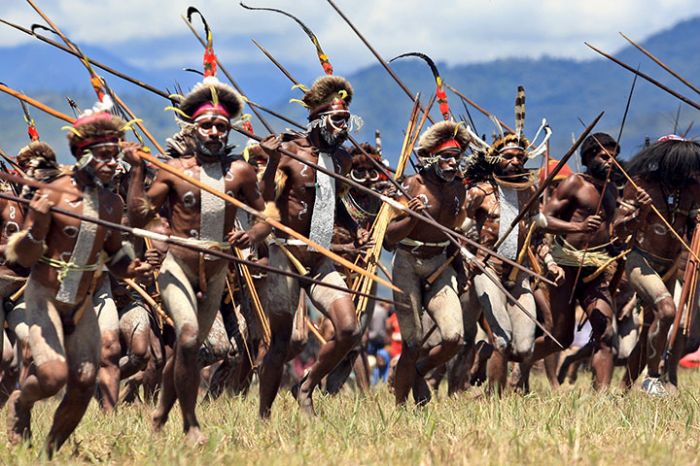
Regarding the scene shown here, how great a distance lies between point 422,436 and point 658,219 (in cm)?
394

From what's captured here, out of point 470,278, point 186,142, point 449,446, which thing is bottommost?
point 449,446

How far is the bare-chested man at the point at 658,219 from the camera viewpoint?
35.9 feet

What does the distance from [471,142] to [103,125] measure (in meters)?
4.24

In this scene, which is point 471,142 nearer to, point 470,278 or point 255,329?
point 470,278

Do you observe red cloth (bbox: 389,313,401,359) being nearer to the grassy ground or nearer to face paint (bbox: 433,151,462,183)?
face paint (bbox: 433,151,462,183)

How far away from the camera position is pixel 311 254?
931 centimetres

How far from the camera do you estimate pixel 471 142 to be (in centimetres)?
1122

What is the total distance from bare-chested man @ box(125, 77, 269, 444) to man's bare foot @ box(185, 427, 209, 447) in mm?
217

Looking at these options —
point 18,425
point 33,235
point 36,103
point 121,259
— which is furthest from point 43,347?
point 36,103

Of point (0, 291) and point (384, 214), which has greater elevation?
point (384, 214)

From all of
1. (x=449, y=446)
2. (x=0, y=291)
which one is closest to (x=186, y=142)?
(x=0, y=291)

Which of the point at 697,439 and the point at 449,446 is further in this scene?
the point at 697,439

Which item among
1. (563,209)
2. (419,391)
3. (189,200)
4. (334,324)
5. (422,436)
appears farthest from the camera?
(563,209)

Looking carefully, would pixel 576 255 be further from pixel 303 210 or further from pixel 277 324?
pixel 277 324
